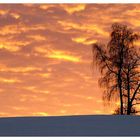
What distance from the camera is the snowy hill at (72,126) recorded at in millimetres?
7945

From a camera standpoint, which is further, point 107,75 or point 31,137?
point 107,75

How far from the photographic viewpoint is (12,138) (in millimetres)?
7703

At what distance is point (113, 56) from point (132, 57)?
664mm

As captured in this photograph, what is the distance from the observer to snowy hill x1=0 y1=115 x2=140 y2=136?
26.1ft

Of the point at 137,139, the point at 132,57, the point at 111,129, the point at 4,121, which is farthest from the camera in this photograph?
the point at 132,57

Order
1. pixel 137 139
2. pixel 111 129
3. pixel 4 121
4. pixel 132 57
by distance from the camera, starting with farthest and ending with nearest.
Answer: pixel 132 57
pixel 4 121
pixel 111 129
pixel 137 139

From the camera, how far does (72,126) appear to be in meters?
Answer: 8.33

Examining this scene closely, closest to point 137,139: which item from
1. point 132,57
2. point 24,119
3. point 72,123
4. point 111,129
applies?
point 111,129

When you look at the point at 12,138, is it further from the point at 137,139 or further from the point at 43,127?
the point at 137,139

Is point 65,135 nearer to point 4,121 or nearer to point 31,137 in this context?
point 31,137

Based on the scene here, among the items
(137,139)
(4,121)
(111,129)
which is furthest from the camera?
(4,121)

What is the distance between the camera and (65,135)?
780 cm

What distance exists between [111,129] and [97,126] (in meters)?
0.29

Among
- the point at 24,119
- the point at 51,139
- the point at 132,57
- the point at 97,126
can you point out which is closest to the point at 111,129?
the point at 97,126
